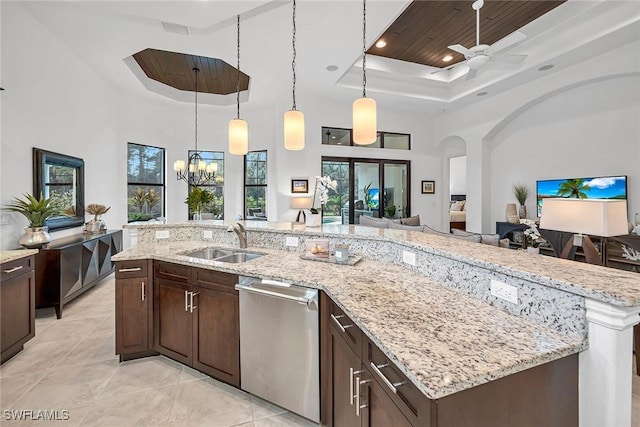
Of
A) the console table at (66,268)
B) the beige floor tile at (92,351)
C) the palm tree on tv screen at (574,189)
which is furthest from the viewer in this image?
the palm tree on tv screen at (574,189)

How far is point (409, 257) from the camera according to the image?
2010 mm

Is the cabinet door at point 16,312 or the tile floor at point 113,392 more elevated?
the cabinet door at point 16,312

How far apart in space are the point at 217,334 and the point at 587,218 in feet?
10.1

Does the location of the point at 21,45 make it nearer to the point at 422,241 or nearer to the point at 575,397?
the point at 422,241

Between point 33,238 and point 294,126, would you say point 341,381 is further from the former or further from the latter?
point 33,238

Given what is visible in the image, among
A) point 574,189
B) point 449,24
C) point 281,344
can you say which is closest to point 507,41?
point 449,24

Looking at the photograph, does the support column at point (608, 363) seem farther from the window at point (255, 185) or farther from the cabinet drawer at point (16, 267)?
the window at point (255, 185)

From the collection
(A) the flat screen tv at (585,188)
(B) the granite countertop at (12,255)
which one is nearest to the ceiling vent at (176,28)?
(B) the granite countertop at (12,255)

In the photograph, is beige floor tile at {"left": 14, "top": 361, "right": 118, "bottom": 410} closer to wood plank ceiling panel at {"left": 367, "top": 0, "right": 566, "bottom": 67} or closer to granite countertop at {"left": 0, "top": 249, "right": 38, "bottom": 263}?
granite countertop at {"left": 0, "top": 249, "right": 38, "bottom": 263}

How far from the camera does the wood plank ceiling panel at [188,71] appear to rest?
5.00 meters

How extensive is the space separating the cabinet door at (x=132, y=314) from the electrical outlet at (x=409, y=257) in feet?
6.88

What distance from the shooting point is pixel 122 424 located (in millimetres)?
1846

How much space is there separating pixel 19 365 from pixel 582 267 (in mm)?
3977

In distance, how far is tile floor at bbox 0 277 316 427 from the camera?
1.90m
